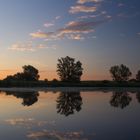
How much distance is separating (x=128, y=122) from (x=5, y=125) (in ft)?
19.3

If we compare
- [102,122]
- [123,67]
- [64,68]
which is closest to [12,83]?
[64,68]

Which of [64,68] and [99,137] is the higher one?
[64,68]

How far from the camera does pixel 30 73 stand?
11362 cm

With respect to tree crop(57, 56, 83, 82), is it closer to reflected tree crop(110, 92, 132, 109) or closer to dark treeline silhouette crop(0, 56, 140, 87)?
dark treeline silhouette crop(0, 56, 140, 87)

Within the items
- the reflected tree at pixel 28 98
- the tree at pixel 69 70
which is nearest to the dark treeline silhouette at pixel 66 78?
the tree at pixel 69 70

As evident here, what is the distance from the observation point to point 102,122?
16.7 metres

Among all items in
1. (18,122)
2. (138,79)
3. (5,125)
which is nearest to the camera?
(5,125)

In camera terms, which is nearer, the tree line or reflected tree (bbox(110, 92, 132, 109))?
reflected tree (bbox(110, 92, 132, 109))

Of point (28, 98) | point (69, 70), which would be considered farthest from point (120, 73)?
point (28, 98)

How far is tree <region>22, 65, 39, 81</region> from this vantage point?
11100 centimetres

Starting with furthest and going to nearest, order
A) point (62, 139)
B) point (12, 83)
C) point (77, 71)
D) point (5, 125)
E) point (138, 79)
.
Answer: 1. point (138, 79)
2. point (77, 71)
3. point (12, 83)
4. point (5, 125)
5. point (62, 139)

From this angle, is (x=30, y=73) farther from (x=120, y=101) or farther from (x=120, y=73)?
(x=120, y=101)

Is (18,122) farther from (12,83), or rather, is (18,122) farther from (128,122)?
(12,83)

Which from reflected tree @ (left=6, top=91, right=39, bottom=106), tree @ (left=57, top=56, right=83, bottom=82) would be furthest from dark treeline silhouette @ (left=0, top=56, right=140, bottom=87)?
reflected tree @ (left=6, top=91, right=39, bottom=106)
